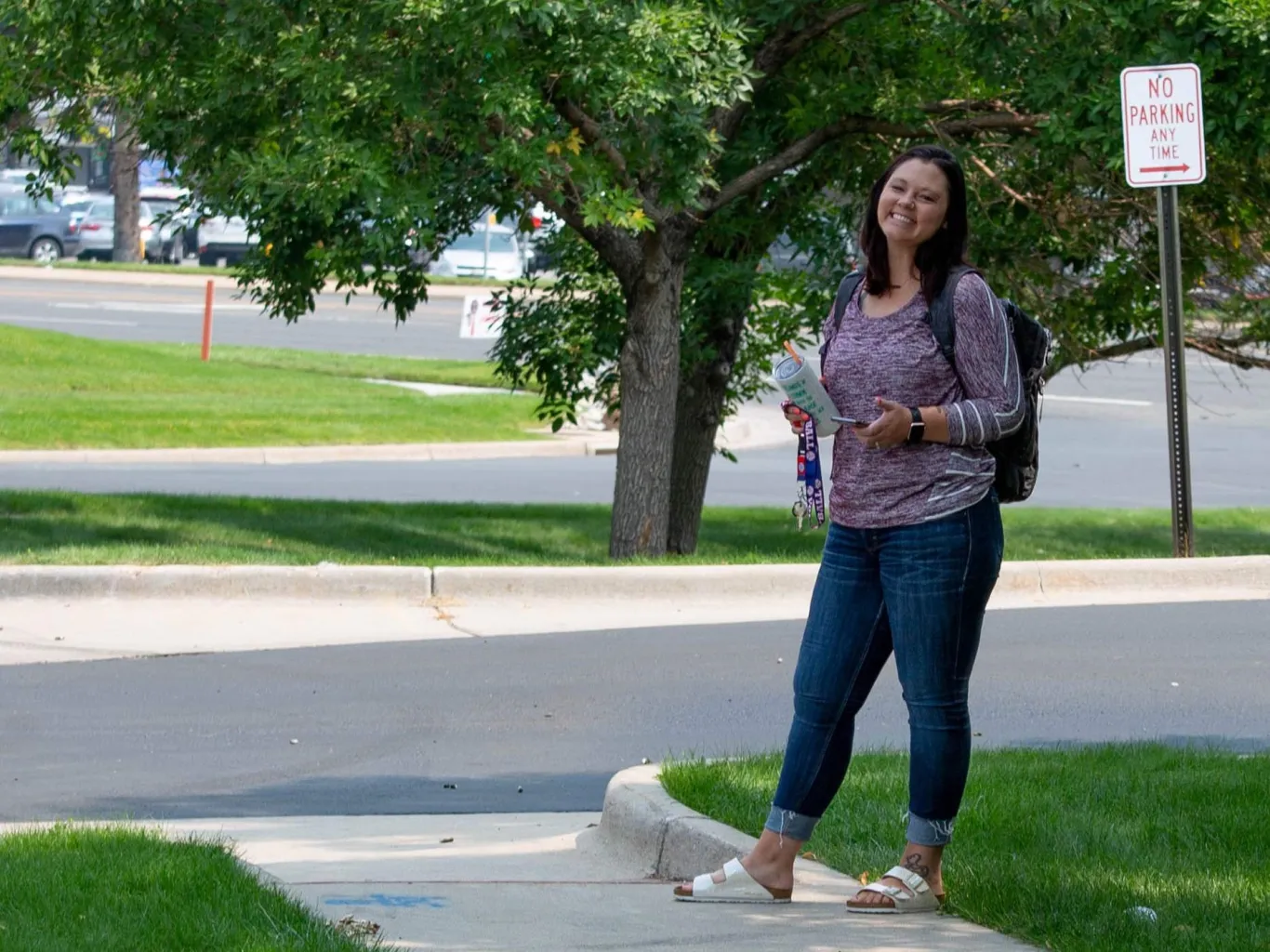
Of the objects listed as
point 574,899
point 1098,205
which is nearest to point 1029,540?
point 1098,205

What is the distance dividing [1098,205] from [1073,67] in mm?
2061

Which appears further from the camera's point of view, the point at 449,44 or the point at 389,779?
the point at 449,44

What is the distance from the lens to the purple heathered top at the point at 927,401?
459 centimetres

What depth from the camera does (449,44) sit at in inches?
366

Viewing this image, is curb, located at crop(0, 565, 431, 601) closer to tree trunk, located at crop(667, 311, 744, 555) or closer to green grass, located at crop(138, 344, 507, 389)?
tree trunk, located at crop(667, 311, 744, 555)

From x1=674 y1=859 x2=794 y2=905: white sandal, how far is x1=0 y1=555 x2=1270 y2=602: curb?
5.21m

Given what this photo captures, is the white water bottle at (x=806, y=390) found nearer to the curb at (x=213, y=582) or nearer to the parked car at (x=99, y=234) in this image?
the curb at (x=213, y=582)

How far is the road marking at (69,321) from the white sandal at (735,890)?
28.4 m

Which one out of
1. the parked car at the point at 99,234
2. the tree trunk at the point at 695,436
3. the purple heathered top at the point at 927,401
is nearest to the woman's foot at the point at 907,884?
the purple heathered top at the point at 927,401

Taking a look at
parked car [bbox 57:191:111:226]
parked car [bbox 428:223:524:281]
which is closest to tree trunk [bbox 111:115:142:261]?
parked car [bbox 57:191:111:226]

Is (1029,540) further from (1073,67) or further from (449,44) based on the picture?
(449,44)

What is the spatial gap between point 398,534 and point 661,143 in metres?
3.73

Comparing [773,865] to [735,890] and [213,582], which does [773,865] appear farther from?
[213,582]

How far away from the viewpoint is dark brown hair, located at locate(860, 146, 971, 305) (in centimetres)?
471
